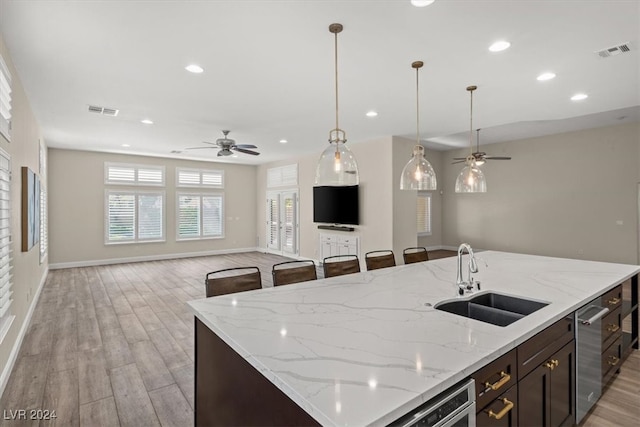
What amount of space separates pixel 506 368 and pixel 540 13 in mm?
2529

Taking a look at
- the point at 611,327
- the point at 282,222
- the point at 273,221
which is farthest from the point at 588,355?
the point at 273,221

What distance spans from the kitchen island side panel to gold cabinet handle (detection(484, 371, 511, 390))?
0.76m

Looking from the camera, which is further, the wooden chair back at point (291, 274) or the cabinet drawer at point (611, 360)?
the wooden chair back at point (291, 274)

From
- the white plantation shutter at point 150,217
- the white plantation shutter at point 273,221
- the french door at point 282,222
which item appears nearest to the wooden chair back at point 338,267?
the french door at point 282,222

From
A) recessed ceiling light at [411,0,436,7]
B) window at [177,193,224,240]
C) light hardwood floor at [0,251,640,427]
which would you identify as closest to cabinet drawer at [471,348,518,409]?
light hardwood floor at [0,251,640,427]

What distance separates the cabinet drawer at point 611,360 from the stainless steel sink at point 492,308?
2.89 feet

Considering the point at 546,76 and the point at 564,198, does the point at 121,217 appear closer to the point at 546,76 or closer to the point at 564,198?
the point at 546,76

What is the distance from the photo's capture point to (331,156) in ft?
7.97

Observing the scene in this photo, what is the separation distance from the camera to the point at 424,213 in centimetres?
1037

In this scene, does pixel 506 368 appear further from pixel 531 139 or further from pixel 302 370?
pixel 531 139

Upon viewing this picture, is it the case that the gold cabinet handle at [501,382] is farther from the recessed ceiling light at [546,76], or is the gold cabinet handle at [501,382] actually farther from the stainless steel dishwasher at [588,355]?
the recessed ceiling light at [546,76]

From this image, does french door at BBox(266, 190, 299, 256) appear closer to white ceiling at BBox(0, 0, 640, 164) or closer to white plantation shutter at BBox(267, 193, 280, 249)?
white plantation shutter at BBox(267, 193, 280, 249)

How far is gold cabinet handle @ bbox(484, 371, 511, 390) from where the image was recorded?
131 cm

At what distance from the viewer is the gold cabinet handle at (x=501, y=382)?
1312 mm
